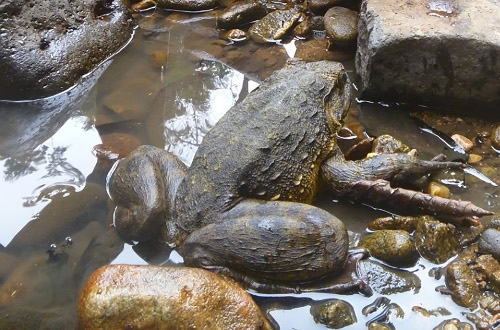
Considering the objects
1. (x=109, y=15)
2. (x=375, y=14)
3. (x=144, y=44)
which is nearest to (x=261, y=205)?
(x=375, y=14)

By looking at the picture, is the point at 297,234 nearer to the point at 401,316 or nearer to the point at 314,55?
the point at 401,316

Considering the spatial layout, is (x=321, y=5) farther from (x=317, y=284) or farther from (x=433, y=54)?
(x=317, y=284)

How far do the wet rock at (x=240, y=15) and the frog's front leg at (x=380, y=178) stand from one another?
3141 mm

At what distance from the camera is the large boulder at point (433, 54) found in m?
5.34

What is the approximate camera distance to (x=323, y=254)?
3.87 metres

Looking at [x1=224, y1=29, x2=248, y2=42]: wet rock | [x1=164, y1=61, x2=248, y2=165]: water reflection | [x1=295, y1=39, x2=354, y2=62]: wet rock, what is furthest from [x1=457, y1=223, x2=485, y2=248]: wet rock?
[x1=224, y1=29, x2=248, y2=42]: wet rock

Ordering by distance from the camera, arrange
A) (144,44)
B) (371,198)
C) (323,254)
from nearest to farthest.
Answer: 1. (323,254)
2. (371,198)
3. (144,44)

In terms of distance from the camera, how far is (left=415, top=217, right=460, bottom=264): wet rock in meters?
4.25

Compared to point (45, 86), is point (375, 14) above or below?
above

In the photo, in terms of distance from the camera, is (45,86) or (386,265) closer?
(386,265)

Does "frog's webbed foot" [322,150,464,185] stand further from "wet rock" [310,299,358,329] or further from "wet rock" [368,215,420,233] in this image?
"wet rock" [310,299,358,329]

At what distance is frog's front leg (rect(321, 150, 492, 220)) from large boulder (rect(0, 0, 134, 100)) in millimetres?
3486

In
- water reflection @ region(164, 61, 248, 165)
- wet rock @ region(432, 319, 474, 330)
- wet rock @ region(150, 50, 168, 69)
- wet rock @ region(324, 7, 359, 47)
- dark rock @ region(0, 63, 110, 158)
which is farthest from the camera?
wet rock @ region(150, 50, 168, 69)

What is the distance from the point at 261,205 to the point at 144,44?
3863 millimetres
